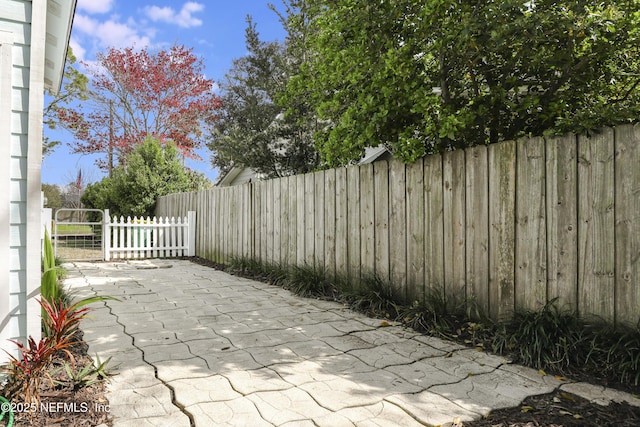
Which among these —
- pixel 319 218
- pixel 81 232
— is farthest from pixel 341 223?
pixel 81 232

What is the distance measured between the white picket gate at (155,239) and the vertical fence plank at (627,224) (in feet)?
28.1

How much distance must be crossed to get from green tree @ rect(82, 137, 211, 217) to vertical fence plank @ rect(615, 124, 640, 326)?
38.1 ft

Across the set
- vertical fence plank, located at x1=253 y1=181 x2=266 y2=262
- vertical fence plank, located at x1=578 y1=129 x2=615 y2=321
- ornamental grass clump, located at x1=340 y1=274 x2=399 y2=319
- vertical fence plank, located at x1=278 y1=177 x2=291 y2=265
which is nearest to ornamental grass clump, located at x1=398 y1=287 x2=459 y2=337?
ornamental grass clump, located at x1=340 y1=274 x2=399 y2=319

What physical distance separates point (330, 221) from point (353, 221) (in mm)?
457

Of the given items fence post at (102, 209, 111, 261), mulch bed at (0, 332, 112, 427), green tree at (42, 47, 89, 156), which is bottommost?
mulch bed at (0, 332, 112, 427)

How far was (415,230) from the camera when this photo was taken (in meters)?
4.21

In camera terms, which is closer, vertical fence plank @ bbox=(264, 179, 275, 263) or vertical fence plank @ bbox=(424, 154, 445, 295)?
vertical fence plank @ bbox=(424, 154, 445, 295)

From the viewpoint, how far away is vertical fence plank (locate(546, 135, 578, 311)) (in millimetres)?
2998

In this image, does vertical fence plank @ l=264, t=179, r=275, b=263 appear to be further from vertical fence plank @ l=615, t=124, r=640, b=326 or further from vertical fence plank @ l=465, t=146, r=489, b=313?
vertical fence plank @ l=615, t=124, r=640, b=326

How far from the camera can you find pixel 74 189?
25.0 metres

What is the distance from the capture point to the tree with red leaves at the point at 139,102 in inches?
725

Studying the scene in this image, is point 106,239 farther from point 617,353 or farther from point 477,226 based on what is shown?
point 617,353

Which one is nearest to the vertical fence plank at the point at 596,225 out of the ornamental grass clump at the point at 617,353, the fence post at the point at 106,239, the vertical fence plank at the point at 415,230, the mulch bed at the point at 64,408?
the ornamental grass clump at the point at 617,353

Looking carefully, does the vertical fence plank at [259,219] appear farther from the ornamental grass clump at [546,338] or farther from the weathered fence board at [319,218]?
the ornamental grass clump at [546,338]
